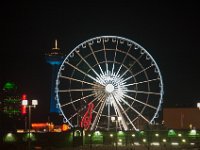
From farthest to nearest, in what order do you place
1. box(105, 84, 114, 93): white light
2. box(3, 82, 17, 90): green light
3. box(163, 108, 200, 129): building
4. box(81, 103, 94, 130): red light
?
1. box(163, 108, 200, 129): building
2. box(3, 82, 17, 90): green light
3. box(81, 103, 94, 130): red light
4. box(105, 84, 114, 93): white light

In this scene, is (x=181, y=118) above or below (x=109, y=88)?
below

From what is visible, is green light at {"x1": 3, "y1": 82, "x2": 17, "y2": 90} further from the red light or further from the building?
the building

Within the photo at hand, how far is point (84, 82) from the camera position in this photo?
4931cm

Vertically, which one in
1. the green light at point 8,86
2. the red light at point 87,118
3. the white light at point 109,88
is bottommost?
the red light at point 87,118

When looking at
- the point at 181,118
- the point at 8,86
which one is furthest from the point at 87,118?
the point at 181,118

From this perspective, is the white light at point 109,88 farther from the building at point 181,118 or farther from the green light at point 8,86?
the building at point 181,118

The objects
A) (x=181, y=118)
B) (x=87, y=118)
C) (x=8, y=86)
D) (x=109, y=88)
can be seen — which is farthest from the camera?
(x=181, y=118)

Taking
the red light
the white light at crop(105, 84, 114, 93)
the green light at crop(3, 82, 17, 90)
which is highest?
the green light at crop(3, 82, 17, 90)

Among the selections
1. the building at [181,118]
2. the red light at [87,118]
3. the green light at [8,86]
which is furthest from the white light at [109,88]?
the building at [181,118]

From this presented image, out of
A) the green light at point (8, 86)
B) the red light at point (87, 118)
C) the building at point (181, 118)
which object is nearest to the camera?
the red light at point (87, 118)

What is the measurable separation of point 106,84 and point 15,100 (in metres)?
30.6

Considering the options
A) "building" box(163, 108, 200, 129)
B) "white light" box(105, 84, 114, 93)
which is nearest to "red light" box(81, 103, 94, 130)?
"white light" box(105, 84, 114, 93)

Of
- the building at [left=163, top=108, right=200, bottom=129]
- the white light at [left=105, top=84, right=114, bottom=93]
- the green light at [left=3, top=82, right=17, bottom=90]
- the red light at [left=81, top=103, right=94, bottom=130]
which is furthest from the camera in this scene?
the building at [left=163, top=108, right=200, bottom=129]

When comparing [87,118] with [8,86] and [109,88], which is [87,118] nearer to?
[109,88]
